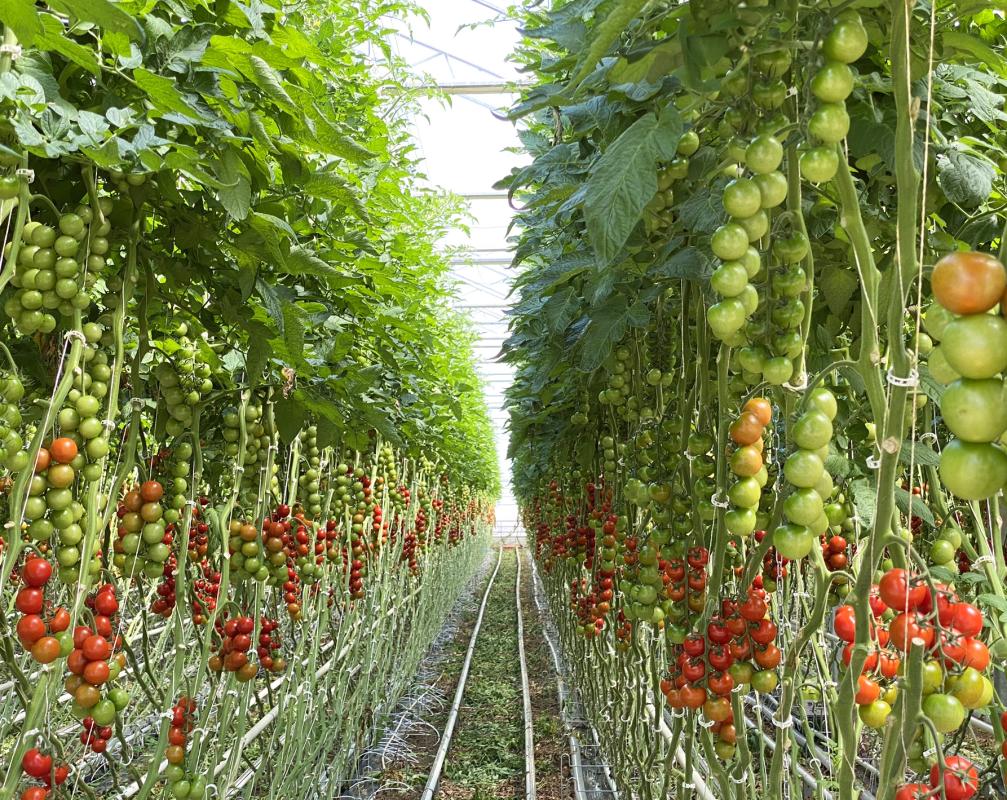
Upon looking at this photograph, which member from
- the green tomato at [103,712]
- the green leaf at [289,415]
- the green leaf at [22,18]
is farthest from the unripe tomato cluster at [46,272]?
the green leaf at [289,415]

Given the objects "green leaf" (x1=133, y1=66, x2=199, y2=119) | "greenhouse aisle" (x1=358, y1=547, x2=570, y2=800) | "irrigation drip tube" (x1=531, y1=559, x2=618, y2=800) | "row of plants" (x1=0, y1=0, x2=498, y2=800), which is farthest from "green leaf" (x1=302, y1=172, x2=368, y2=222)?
"greenhouse aisle" (x1=358, y1=547, x2=570, y2=800)

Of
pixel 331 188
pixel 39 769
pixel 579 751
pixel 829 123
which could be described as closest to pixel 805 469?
pixel 829 123

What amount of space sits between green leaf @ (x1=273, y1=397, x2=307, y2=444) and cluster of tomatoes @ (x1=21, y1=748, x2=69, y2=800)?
0.92 metres

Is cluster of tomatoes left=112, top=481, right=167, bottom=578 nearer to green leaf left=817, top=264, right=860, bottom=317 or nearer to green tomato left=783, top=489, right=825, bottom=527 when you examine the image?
green tomato left=783, top=489, right=825, bottom=527

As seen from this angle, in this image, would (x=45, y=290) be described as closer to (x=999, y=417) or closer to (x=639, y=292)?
(x=639, y=292)

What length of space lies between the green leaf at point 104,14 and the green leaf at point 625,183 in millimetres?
564

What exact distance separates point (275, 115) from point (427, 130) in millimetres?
7813

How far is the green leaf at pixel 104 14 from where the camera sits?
797mm

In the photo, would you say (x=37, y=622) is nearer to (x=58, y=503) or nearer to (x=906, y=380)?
(x=58, y=503)

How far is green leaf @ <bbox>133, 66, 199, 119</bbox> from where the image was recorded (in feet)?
3.24

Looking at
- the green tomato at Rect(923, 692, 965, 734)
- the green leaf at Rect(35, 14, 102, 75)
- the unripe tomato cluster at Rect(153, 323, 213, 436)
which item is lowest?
the green tomato at Rect(923, 692, 965, 734)

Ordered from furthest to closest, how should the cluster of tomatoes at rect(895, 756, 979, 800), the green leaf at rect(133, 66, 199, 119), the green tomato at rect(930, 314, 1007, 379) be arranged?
the green leaf at rect(133, 66, 199, 119)
the cluster of tomatoes at rect(895, 756, 979, 800)
the green tomato at rect(930, 314, 1007, 379)

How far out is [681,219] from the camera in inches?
45.5

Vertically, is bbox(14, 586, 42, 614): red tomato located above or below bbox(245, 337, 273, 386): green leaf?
below
